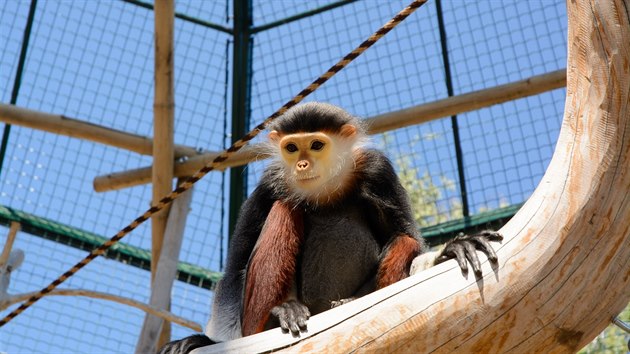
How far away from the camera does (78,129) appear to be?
796cm

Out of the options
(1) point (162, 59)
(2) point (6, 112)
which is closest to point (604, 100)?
(1) point (162, 59)

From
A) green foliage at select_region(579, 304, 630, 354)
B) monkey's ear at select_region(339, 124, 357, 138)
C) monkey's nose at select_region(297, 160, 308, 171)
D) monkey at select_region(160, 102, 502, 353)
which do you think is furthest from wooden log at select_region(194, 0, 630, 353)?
green foliage at select_region(579, 304, 630, 354)

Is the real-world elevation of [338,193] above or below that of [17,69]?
below

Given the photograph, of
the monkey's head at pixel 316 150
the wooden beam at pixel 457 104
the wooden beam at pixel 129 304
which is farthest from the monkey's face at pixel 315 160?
the wooden beam at pixel 129 304

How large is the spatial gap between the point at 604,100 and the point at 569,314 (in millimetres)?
807

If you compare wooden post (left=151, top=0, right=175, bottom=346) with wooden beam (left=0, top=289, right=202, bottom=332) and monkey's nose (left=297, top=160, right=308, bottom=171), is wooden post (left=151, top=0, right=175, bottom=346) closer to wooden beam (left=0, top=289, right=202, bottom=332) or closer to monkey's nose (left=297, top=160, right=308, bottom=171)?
wooden beam (left=0, top=289, right=202, bottom=332)

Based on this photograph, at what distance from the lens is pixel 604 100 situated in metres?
3.45

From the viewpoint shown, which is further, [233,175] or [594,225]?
[233,175]

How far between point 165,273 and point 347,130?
283 cm

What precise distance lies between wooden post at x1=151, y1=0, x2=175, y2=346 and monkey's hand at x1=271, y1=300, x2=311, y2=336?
12.5 ft

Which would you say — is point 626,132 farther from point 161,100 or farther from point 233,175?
point 233,175

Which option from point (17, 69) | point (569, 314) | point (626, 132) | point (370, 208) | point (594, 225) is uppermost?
point (17, 69)

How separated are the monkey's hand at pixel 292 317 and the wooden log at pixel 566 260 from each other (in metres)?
0.20

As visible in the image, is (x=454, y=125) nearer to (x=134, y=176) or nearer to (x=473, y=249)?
(x=134, y=176)
